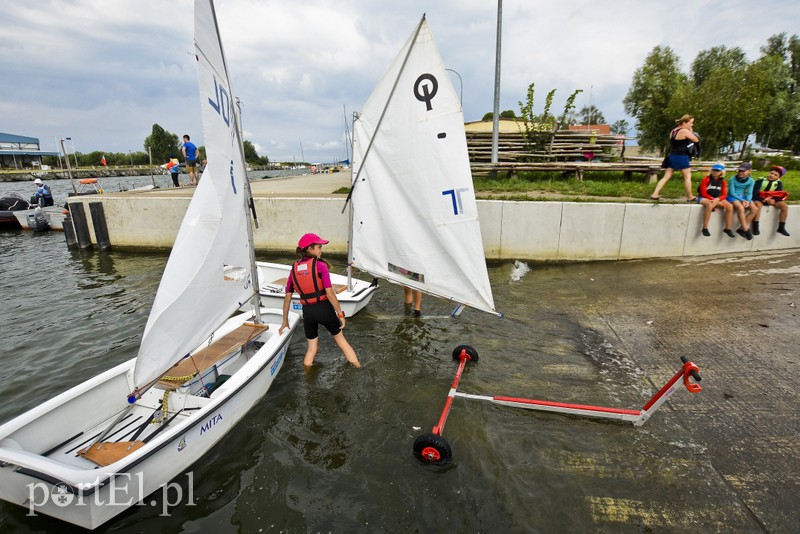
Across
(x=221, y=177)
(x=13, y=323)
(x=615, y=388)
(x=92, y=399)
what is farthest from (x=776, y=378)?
(x=13, y=323)

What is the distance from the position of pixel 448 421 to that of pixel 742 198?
1110cm

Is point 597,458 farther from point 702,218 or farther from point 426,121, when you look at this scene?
point 702,218

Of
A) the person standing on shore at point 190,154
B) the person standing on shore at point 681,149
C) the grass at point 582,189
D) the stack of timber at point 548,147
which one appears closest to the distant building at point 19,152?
the person standing on shore at point 190,154

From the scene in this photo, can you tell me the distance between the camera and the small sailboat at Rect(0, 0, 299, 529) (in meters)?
3.45

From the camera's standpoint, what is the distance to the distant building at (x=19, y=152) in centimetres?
8931

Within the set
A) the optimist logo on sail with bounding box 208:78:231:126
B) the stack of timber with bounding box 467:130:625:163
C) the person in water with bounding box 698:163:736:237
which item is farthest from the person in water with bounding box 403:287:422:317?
the stack of timber with bounding box 467:130:625:163

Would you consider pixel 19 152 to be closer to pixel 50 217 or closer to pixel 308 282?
pixel 50 217

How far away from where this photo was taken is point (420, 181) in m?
5.96

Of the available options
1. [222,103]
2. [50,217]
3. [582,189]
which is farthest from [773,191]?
[50,217]

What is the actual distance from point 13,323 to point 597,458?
11.9m

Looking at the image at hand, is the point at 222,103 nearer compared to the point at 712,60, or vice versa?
the point at 222,103

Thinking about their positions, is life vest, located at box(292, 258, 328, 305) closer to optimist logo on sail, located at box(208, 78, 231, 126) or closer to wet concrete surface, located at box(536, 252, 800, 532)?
Answer: optimist logo on sail, located at box(208, 78, 231, 126)

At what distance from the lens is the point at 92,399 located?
15.0 feet

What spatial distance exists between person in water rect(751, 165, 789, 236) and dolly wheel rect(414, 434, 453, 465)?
1170 cm
